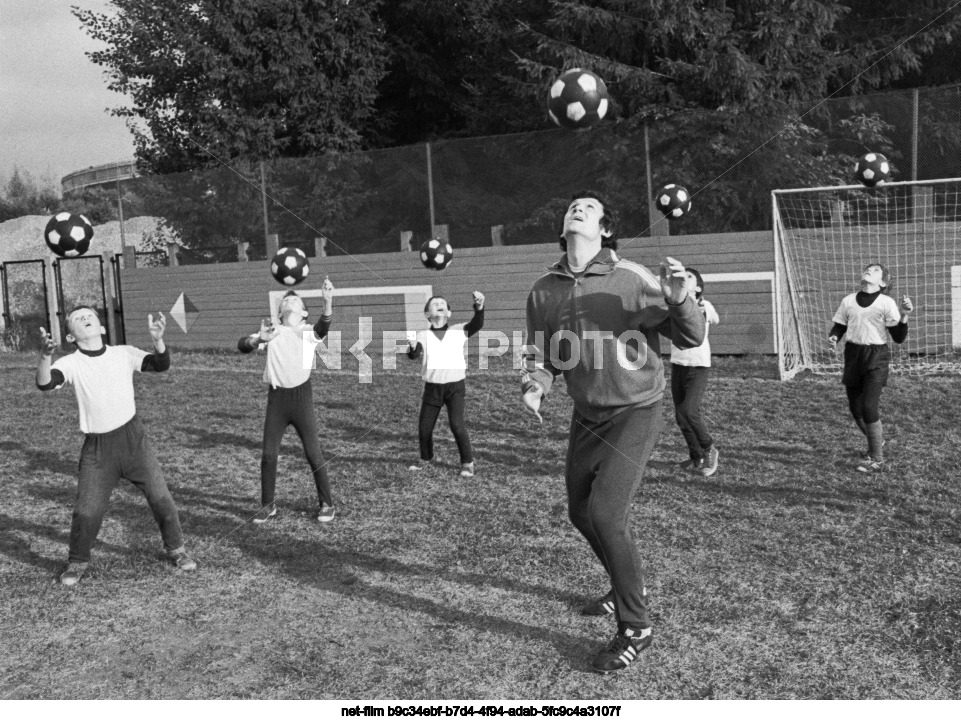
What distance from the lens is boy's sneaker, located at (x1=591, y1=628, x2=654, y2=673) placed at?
4.97m

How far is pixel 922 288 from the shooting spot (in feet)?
47.7

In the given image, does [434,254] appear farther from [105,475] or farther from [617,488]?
[617,488]

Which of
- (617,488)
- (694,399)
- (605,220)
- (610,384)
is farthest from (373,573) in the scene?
(694,399)

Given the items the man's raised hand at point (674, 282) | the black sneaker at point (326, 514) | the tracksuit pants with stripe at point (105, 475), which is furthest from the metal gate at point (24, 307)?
the man's raised hand at point (674, 282)

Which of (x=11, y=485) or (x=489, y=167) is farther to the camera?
(x=489, y=167)

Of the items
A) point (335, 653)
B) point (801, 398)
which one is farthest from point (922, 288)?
point (335, 653)

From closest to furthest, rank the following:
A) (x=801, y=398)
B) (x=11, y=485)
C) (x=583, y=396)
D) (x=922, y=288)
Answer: (x=583, y=396) < (x=11, y=485) < (x=801, y=398) < (x=922, y=288)

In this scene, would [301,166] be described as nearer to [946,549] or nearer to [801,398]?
[801,398]

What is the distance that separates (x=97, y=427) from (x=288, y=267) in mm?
3207

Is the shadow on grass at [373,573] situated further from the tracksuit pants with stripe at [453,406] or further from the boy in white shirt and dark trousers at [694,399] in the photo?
the boy in white shirt and dark trousers at [694,399]

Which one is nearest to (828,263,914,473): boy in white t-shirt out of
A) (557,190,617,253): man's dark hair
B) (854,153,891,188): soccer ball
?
(854,153,891,188): soccer ball

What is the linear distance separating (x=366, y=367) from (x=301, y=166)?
5.49 m

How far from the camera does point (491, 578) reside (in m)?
6.50

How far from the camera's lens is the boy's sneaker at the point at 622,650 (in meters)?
4.97
